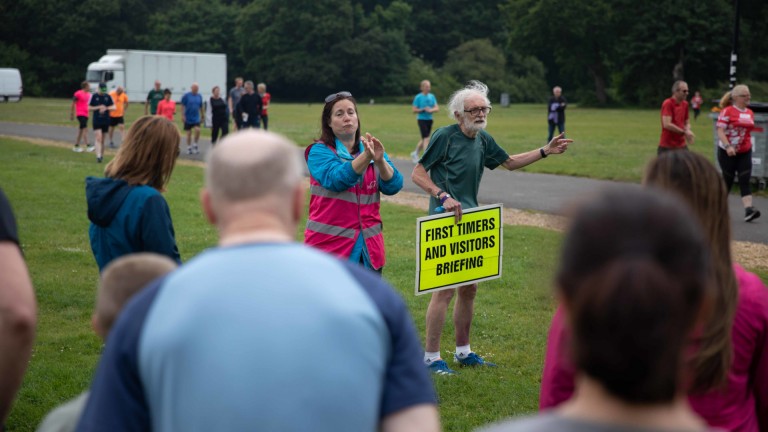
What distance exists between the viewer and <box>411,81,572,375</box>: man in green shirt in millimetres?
7012

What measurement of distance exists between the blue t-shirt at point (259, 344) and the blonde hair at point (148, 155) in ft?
8.98

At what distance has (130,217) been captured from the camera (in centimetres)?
478

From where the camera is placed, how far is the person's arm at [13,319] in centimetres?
292

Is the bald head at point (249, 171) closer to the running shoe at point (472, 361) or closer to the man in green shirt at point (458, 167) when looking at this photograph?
the man in green shirt at point (458, 167)

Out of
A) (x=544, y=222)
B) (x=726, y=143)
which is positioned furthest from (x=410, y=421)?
(x=726, y=143)

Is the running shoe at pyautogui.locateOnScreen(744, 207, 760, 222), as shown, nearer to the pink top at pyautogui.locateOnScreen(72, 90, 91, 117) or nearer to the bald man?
the bald man

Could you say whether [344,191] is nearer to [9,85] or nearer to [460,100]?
[460,100]

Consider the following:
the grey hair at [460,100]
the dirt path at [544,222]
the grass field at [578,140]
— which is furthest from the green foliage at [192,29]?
the grey hair at [460,100]

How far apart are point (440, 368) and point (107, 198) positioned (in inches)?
127

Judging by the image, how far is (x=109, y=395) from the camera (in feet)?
7.14

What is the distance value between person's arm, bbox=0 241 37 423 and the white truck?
197 ft

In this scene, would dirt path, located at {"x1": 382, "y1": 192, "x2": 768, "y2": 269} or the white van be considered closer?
dirt path, located at {"x1": 382, "y1": 192, "x2": 768, "y2": 269}

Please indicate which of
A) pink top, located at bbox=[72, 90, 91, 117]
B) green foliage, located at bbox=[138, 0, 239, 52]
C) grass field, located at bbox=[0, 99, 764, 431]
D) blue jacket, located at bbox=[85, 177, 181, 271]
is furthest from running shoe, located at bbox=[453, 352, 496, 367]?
green foliage, located at bbox=[138, 0, 239, 52]

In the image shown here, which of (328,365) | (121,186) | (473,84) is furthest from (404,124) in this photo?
(328,365)
